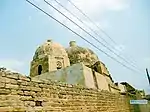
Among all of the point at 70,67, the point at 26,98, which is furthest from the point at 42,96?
the point at 70,67

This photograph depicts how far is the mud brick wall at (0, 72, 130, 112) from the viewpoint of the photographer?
5.00 metres

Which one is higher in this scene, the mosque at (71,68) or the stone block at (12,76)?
the mosque at (71,68)

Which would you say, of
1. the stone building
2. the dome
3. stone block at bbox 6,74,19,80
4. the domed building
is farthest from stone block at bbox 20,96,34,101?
the dome

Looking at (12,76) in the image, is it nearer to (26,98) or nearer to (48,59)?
(26,98)

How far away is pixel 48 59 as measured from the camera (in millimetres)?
20938

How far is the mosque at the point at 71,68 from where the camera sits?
50.9 ft

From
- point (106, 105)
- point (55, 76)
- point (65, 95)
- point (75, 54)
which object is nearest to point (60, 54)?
point (75, 54)

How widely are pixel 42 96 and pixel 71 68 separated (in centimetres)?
988

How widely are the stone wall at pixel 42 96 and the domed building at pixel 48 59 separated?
475 inches

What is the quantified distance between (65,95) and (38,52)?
53.0ft

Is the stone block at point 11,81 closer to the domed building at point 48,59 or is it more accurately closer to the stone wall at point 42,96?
the stone wall at point 42,96

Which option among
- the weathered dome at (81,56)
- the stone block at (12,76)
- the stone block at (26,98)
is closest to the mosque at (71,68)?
the weathered dome at (81,56)

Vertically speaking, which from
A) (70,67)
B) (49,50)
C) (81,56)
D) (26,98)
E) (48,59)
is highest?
(49,50)

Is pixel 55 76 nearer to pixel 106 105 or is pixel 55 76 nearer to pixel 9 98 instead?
pixel 106 105
